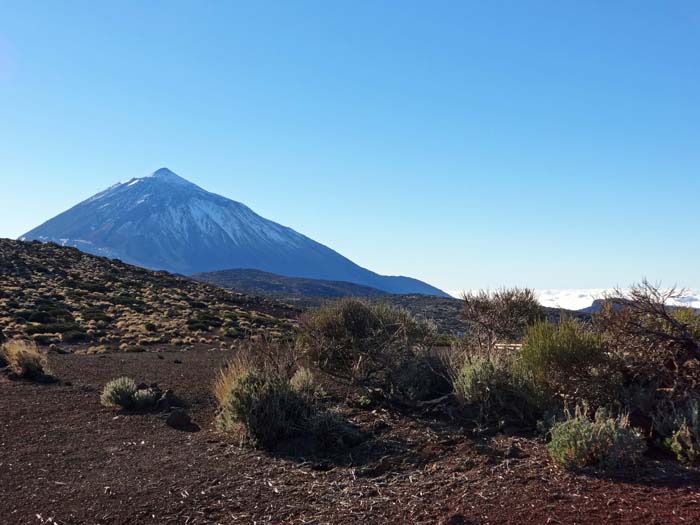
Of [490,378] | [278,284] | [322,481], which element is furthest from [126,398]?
[278,284]

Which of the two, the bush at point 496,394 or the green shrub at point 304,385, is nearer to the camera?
the bush at point 496,394

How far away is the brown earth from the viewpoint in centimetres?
462

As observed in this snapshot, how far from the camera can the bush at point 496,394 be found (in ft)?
22.7

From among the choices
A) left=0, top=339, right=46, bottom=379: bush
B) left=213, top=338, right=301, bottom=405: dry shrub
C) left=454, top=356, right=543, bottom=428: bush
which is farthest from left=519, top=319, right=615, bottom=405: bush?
left=0, top=339, right=46, bottom=379: bush

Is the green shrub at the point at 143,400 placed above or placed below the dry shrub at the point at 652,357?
below

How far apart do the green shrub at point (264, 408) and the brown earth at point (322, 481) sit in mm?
259

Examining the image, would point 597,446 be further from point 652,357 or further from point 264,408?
point 264,408

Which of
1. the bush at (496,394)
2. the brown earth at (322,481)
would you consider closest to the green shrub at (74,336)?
the brown earth at (322,481)

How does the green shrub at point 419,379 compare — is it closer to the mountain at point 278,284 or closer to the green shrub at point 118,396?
the green shrub at point 118,396

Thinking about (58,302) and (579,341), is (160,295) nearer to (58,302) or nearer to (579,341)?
(58,302)

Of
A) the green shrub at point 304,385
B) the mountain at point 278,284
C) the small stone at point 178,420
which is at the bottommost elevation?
the small stone at point 178,420

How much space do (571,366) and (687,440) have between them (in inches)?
74.2

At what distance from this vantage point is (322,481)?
580 centimetres

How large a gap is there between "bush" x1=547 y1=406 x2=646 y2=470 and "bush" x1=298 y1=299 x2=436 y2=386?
483 cm
